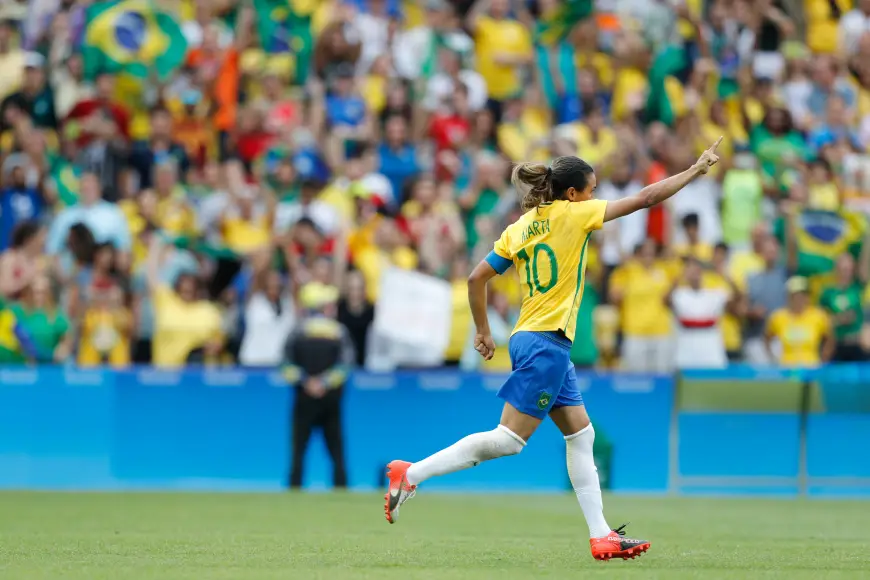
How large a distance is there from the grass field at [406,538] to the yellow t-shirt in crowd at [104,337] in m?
2.28

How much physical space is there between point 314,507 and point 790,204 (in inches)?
331

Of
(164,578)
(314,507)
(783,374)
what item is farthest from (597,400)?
(164,578)

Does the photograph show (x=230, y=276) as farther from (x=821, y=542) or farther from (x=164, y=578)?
(x=164, y=578)

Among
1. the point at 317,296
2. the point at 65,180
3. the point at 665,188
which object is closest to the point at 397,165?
the point at 317,296

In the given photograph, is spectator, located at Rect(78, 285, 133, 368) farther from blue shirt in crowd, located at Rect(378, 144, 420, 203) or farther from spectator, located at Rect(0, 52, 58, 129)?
blue shirt in crowd, located at Rect(378, 144, 420, 203)

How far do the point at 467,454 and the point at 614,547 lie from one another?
923 millimetres

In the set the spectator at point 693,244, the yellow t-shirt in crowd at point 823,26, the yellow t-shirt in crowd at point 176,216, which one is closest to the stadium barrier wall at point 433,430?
the spectator at point 693,244

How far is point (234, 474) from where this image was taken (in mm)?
16641

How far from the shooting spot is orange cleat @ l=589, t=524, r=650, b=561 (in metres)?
8.14

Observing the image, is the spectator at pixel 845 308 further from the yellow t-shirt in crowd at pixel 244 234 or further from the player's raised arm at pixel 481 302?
the player's raised arm at pixel 481 302

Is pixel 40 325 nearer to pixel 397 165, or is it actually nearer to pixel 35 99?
pixel 35 99

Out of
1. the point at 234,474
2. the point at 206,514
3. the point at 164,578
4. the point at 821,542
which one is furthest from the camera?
the point at 234,474

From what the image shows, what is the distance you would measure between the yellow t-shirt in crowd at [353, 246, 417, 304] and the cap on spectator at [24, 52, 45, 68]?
4768 mm

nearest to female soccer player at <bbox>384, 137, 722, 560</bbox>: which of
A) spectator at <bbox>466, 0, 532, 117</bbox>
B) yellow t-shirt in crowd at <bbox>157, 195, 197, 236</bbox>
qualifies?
yellow t-shirt in crowd at <bbox>157, 195, 197, 236</bbox>
